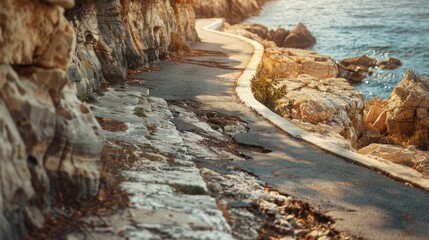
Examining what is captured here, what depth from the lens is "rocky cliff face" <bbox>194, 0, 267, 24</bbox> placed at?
56.4 m

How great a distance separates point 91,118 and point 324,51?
3733 centimetres

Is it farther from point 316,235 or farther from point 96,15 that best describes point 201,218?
point 96,15

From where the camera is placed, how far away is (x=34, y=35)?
5746 millimetres

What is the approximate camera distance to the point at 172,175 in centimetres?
717

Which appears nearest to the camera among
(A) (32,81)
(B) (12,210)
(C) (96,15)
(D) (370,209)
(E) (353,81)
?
(B) (12,210)

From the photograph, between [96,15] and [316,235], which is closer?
[316,235]

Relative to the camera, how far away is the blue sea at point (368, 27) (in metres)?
35.2

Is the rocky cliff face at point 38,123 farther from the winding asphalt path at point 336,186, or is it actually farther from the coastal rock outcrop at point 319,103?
the coastal rock outcrop at point 319,103

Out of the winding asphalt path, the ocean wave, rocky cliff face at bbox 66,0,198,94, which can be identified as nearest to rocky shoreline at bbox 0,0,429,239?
the winding asphalt path

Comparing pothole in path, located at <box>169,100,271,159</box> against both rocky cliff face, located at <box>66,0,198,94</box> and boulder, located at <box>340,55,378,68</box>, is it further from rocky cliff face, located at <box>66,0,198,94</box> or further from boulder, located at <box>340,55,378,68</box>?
boulder, located at <box>340,55,378,68</box>

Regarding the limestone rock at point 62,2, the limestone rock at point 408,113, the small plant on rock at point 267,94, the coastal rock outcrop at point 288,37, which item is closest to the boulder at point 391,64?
the coastal rock outcrop at point 288,37

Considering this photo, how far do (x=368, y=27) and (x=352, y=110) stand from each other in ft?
130

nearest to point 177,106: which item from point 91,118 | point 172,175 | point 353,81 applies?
point 172,175

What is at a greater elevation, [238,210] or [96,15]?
[96,15]
